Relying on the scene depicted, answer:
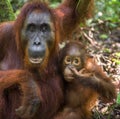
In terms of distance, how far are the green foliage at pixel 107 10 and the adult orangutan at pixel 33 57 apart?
8.83ft

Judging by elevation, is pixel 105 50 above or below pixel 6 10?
below

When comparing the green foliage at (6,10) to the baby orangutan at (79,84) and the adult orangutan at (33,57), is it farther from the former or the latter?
the baby orangutan at (79,84)

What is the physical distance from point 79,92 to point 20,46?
2.40 ft

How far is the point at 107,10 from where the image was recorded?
22.7ft

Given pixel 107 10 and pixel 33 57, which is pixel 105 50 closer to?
pixel 107 10

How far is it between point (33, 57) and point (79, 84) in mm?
637

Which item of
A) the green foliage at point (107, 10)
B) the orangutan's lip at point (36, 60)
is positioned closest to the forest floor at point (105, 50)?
the green foliage at point (107, 10)

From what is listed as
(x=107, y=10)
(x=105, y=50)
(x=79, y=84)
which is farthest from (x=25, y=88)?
(x=107, y=10)

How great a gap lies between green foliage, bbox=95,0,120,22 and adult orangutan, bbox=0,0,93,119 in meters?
2.69

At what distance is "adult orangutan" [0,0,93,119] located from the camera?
379 centimetres

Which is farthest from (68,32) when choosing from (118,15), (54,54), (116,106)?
(118,15)

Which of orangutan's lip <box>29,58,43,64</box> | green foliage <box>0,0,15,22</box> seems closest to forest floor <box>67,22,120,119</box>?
green foliage <box>0,0,15,22</box>

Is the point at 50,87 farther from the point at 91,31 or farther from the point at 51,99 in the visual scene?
the point at 91,31

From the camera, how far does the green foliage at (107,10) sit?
6.86m
